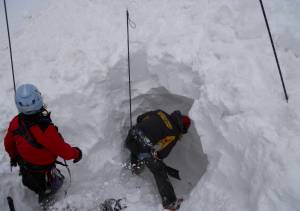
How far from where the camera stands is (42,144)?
4438 mm

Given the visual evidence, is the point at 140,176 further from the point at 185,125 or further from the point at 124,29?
the point at 124,29

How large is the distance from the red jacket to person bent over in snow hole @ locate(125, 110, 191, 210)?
1218mm

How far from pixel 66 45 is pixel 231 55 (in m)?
3.40

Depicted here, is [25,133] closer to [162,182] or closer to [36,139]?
[36,139]

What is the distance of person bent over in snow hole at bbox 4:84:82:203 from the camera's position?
4.34 m

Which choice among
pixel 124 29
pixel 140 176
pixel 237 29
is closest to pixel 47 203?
pixel 140 176

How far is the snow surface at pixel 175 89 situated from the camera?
4.41 meters

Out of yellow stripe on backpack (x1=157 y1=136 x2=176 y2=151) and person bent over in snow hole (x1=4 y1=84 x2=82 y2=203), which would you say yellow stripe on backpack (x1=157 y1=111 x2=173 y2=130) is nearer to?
yellow stripe on backpack (x1=157 y1=136 x2=176 y2=151)

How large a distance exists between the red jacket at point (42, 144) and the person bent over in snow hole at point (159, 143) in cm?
122

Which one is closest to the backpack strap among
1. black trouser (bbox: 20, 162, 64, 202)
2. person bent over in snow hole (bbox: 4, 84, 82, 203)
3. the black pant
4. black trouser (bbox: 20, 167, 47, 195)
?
person bent over in snow hole (bbox: 4, 84, 82, 203)

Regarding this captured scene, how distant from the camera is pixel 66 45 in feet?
22.8

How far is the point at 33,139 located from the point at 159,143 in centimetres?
213

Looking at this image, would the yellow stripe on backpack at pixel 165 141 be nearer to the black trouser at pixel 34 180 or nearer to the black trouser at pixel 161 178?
the black trouser at pixel 161 178

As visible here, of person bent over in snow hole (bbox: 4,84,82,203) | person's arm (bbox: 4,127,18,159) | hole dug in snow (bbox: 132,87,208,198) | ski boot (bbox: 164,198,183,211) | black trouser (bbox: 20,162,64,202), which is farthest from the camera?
hole dug in snow (bbox: 132,87,208,198)
